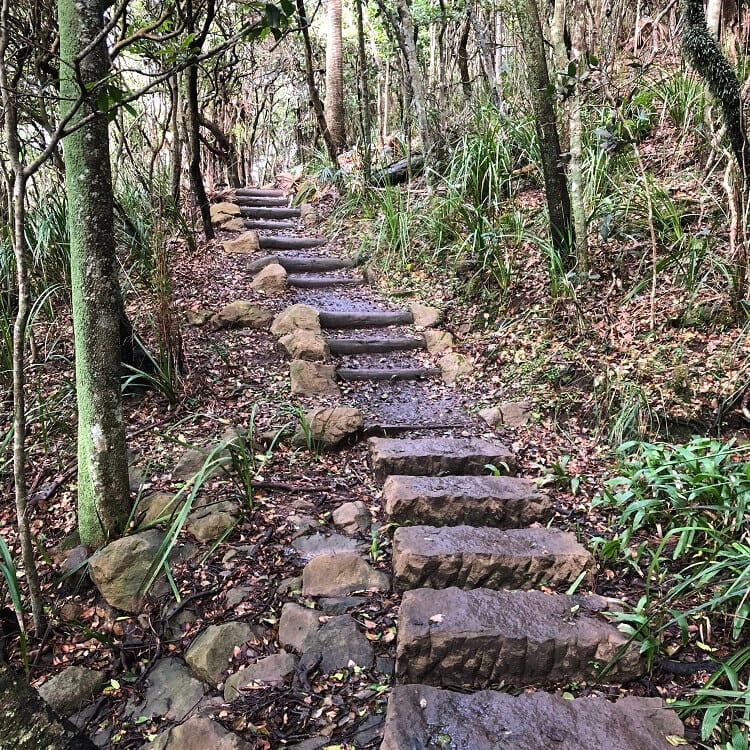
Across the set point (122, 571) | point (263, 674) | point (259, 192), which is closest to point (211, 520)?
point (122, 571)

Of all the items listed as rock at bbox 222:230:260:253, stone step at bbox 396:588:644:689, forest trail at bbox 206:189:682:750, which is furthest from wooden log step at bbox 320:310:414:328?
stone step at bbox 396:588:644:689

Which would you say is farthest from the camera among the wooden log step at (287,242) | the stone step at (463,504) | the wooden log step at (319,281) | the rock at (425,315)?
the wooden log step at (287,242)

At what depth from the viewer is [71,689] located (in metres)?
1.85

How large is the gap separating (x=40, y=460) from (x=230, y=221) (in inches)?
172

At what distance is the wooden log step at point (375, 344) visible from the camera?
411cm

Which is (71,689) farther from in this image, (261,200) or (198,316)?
(261,200)

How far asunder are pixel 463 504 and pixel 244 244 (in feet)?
14.2

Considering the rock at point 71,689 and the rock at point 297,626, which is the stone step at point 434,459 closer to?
the rock at point 297,626

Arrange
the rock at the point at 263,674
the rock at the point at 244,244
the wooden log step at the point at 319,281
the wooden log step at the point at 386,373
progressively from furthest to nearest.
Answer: the rock at the point at 244,244 → the wooden log step at the point at 319,281 → the wooden log step at the point at 386,373 → the rock at the point at 263,674

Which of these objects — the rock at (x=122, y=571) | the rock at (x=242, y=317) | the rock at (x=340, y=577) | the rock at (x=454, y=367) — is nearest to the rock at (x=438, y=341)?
the rock at (x=454, y=367)

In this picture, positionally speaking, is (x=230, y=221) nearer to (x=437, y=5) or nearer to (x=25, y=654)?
(x=437, y=5)

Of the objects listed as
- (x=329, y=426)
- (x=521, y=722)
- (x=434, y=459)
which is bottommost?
(x=521, y=722)

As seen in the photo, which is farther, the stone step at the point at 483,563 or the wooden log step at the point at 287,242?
the wooden log step at the point at 287,242

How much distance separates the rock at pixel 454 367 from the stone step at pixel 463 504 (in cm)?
136
